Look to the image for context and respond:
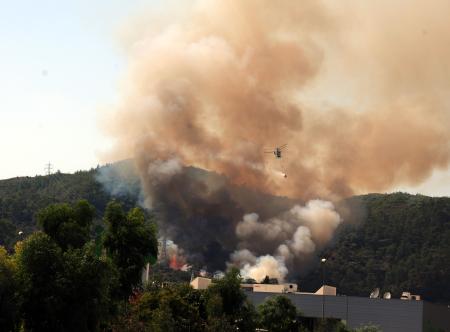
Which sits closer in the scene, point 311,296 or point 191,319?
point 191,319

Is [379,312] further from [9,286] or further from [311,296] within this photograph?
[9,286]

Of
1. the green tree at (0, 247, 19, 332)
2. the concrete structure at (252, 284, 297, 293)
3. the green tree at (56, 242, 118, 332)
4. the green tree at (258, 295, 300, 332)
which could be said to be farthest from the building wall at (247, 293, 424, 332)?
the green tree at (0, 247, 19, 332)

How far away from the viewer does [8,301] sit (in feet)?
245

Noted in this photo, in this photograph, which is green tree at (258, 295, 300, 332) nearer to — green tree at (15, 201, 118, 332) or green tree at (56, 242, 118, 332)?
green tree at (15, 201, 118, 332)

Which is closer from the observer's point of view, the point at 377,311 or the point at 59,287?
the point at 59,287

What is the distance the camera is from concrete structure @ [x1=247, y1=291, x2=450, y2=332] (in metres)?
150

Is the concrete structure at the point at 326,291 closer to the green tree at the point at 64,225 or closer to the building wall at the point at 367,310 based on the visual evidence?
the building wall at the point at 367,310

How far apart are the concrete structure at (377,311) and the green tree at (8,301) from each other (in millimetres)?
80119

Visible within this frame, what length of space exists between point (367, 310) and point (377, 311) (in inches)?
63.2

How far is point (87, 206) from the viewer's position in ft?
299

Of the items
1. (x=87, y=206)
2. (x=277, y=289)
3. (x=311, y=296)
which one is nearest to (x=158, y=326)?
(x=87, y=206)

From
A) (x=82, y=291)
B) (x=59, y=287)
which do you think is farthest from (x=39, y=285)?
(x=82, y=291)

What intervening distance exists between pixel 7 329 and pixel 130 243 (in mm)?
26168

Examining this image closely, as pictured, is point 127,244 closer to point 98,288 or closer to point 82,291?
point 98,288
